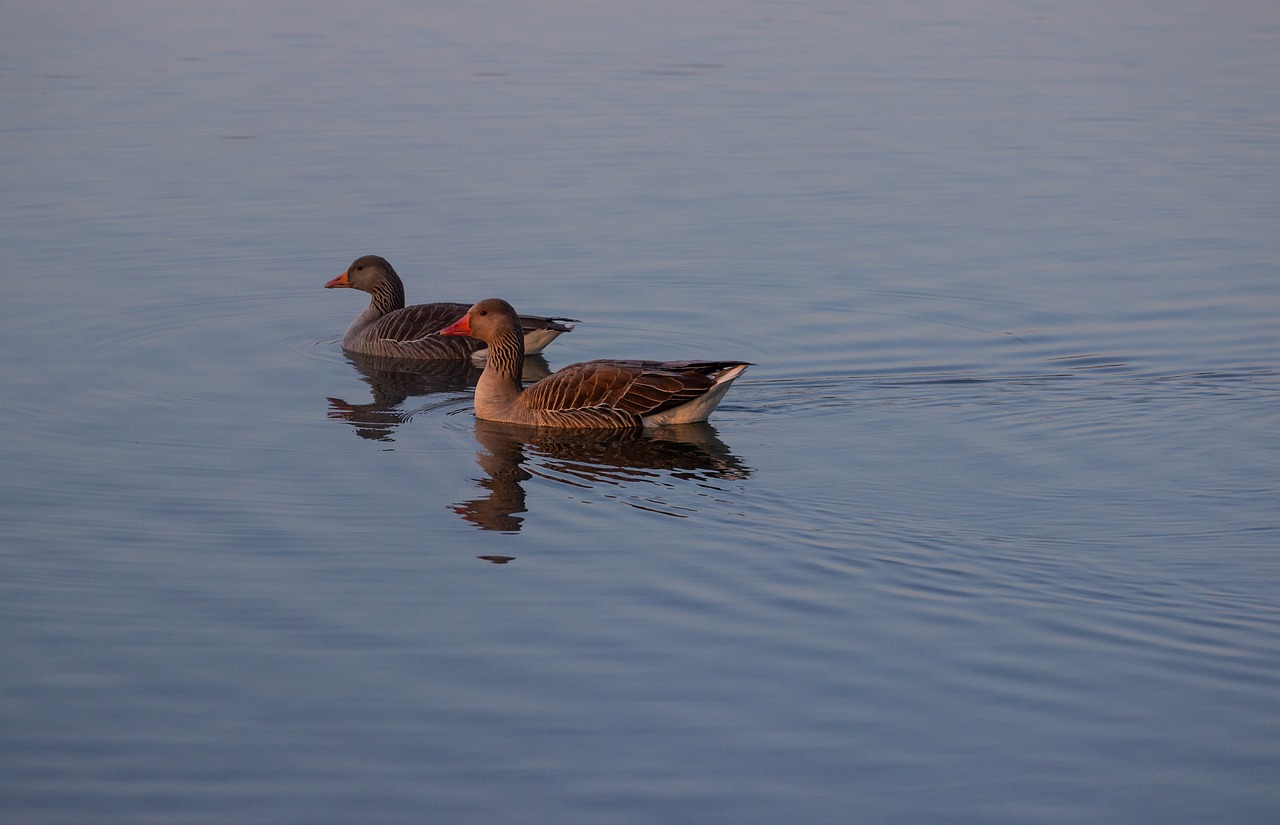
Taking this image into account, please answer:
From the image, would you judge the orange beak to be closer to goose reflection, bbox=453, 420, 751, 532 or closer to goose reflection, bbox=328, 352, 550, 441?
goose reflection, bbox=328, 352, 550, 441

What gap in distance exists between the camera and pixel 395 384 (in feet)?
48.9

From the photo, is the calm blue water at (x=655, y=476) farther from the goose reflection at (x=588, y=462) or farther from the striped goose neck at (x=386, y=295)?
the striped goose neck at (x=386, y=295)

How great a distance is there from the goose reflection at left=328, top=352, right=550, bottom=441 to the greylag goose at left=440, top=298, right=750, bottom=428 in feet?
2.99

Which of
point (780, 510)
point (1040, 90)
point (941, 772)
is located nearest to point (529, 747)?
point (941, 772)

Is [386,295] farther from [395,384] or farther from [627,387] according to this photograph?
[627,387]

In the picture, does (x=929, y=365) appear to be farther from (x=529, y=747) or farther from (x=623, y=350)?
(x=529, y=747)

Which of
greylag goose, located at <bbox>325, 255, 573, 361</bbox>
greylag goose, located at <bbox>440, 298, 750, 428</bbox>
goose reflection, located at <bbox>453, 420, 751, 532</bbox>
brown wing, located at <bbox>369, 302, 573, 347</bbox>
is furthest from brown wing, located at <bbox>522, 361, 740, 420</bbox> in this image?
brown wing, located at <bbox>369, 302, 573, 347</bbox>

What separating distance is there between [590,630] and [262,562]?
7.52ft

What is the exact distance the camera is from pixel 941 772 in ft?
22.0

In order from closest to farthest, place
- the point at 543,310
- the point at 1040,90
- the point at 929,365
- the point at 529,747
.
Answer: the point at 529,747, the point at 929,365, the point at 543,310, the point at 1040,90

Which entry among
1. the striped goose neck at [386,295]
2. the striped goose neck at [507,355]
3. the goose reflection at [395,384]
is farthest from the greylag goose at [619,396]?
the striped goose neck at [386,295]

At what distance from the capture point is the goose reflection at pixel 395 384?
13.1m

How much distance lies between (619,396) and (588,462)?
99cm

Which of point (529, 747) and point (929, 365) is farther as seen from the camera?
point (929, 365)
